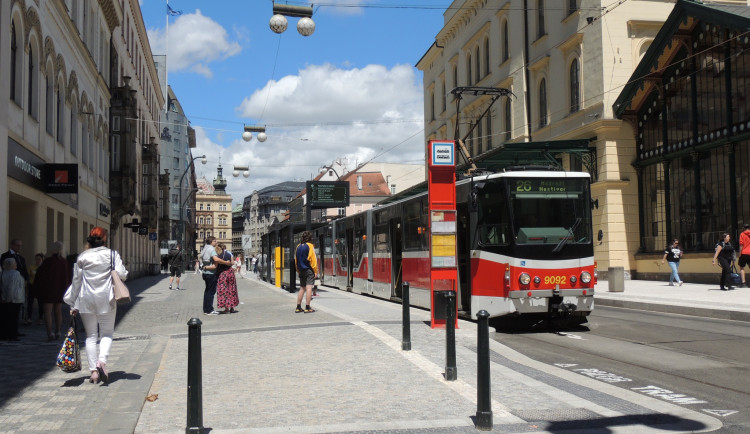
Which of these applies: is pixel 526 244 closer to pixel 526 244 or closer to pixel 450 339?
pixel 526 244

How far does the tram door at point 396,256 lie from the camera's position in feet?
63.7

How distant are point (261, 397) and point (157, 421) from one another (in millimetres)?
1117

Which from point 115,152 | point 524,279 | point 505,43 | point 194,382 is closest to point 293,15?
point 524,279

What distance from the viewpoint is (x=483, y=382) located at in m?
5.77

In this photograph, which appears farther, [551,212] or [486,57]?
[486,57]

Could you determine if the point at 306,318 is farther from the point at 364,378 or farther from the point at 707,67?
the point at 707,67

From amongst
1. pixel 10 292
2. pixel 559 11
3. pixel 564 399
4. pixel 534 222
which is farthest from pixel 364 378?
pixel 559 11

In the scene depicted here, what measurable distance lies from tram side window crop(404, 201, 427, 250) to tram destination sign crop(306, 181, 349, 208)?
15342mm

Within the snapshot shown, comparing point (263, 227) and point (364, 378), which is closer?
point (364, 378)

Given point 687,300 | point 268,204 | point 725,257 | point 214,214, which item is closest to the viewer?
point 687,300

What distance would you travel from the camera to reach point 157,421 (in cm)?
600

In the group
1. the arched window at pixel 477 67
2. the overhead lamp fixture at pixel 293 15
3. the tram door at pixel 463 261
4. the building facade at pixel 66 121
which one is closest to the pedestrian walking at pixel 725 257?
the tram door at pixel 463 261

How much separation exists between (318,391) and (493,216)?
662 cm

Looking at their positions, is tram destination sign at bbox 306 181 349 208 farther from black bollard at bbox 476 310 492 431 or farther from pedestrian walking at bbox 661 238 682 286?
black bollard at bbox 476 310 492 431
